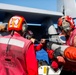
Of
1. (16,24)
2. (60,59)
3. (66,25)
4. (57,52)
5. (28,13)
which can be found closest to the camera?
(16,24)

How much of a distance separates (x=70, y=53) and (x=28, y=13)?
7.66ft

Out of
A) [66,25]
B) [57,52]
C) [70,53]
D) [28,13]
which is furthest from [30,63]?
[28,13]

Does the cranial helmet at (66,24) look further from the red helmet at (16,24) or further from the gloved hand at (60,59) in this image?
the red helmet at (16,24)

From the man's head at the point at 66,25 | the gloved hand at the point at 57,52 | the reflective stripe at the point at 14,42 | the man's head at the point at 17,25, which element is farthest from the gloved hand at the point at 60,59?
the reflective stripe at the point at 14,42

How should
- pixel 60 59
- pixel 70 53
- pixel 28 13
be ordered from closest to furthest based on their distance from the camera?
pixel 70 53, pixel 60 59, pixel 28 13

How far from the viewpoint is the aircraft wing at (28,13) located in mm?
6046

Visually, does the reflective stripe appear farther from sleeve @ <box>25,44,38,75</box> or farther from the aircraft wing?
the aircraft wing

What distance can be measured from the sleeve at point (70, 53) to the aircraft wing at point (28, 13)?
190 cm

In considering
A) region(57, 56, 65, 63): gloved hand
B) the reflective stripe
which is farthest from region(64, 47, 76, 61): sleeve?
the reflective stripe

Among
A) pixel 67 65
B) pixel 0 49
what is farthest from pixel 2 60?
pixel 67 65

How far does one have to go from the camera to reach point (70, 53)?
175 inches

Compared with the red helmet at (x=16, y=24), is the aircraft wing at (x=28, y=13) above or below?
above

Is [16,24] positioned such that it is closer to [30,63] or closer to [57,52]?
[30,63]

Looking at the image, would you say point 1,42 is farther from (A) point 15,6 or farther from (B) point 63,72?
(A) point 15,6
